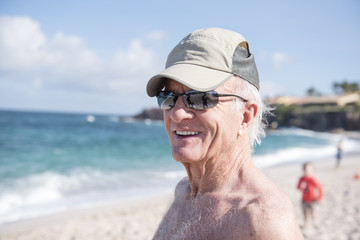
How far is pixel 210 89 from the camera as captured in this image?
1.39 m

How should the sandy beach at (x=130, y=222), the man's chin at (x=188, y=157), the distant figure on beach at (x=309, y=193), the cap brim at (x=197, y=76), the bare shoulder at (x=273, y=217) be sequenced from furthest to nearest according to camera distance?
1. the distant figure on beach at (x=309, y=193)
2. the sandy beach at (x=130, y=222)
3. the man's chin at (x=188, y=157)
4. the cap brim at (x=197, y=76)
5. the bare shoulder at (x=273, y=217)

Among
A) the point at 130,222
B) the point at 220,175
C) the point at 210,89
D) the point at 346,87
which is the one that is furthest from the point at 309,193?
the point at 346,87

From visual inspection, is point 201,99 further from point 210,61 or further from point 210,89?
point 210,61

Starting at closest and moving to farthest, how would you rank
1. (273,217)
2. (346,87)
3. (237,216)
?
(273,217), (237,216), (346,87)

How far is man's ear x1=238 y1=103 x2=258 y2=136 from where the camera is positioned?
155 cm

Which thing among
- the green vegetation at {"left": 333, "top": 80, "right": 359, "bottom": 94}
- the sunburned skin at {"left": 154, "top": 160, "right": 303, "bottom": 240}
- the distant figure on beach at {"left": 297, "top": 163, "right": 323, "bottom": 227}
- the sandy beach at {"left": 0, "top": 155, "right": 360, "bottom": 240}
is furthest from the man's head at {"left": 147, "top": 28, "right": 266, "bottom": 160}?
the green vegetation at {"left": 333, "top": 80, "right": 359, "bottom": 94}

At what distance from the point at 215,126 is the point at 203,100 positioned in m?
0.14

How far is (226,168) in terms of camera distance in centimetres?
156

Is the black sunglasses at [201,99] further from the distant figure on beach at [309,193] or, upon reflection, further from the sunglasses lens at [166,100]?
the distant figure on beach at [309,193]

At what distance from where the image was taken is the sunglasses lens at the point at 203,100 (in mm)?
1446

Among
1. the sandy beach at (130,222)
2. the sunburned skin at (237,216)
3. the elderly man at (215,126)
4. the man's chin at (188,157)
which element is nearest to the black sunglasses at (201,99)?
the elderly man at (215,126)

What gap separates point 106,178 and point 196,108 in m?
12.3

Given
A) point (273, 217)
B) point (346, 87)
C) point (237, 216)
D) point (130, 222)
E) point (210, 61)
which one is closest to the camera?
point (273, 217)

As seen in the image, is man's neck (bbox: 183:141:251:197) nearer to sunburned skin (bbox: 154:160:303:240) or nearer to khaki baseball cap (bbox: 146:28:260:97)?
sunburned skin (bbox: 154:160:303:240)
